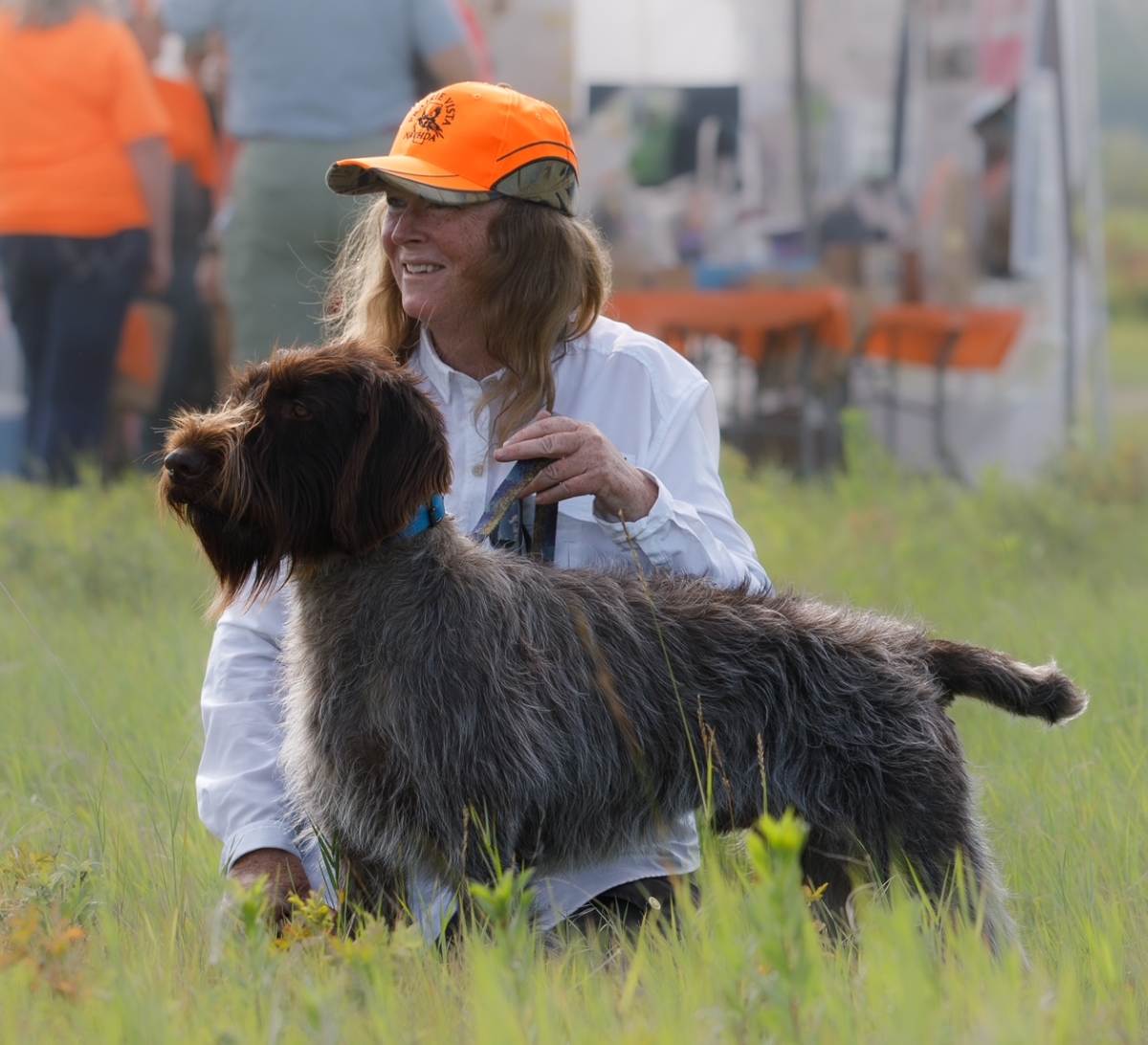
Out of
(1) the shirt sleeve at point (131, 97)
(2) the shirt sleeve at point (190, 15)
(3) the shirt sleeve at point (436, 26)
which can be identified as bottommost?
(1) the shirt sleeve at point (131, 97)

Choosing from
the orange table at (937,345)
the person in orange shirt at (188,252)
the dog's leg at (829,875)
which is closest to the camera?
the dog's leg at (829,875)

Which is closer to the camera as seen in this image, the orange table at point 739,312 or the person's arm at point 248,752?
the person's arm at point 248,752

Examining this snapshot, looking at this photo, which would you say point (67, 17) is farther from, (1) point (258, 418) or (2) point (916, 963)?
(2) point (916, 963)

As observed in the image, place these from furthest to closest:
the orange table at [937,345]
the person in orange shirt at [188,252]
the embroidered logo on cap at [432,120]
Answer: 1. the orange table at [937,345]
2. the person in orange shirt at [188,252]
3. the embroidered logo on cap at [432,120]

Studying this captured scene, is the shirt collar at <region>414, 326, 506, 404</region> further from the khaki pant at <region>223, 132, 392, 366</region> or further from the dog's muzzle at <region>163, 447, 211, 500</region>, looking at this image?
the khaki pant at <region>223, 132, 392, 366</region>

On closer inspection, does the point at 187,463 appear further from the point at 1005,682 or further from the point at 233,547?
the point at 1005,682

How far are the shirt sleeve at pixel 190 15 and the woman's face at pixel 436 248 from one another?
621 centimetres

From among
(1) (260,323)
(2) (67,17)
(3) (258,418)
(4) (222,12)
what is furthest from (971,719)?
(2) (67,17)

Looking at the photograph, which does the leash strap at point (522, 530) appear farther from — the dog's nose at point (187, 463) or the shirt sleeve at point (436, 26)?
→ the shirt sleeve at point (436, 26)

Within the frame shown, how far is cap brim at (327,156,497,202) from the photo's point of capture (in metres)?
3.96

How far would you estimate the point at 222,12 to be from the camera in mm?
9703

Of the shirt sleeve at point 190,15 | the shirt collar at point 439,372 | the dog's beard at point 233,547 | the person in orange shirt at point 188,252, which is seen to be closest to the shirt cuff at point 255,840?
the dog's beard at point 233,547

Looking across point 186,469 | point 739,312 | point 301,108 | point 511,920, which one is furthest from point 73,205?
point 511,920

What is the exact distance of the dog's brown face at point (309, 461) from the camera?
3.31m
